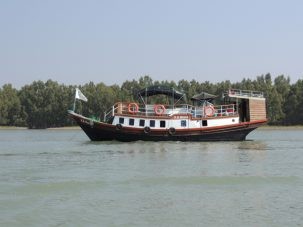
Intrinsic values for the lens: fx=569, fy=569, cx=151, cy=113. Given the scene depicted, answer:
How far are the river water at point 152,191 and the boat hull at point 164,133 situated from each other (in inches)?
646

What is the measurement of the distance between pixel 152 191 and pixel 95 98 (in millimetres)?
117433

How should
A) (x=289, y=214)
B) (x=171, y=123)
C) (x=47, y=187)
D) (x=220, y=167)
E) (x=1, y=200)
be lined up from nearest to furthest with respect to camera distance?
(x=289, y=214)
(x=1, y=200)
(x=47, y=187)
(x=220, y=167)
(x=171, y=123)

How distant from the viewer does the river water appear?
17.4 metres

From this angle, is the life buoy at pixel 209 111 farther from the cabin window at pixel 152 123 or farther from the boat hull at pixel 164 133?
the cabin window at pixel 152 123

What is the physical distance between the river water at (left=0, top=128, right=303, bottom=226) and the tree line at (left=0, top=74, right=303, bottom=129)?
313 feet

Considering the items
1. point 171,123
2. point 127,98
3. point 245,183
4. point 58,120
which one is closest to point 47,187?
point 245,183

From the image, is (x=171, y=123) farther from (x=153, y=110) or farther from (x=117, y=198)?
(x=117, y=198)

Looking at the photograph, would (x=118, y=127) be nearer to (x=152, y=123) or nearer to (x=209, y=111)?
(x=152, y=123)

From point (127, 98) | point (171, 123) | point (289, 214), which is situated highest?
point (127, 98)

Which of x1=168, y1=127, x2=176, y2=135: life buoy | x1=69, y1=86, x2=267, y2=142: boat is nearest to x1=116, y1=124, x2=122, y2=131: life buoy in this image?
x1=69, y1=86, x2=267, y2=142: boat

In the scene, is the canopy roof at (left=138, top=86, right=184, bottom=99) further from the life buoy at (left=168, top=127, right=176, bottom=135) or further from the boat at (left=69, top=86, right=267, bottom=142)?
the life buoy at (left=168, top=127, right=176, bottom=135)

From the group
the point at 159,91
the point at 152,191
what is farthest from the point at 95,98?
the point at 152,191

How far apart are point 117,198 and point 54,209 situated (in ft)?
9.00

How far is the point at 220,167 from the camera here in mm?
30891
